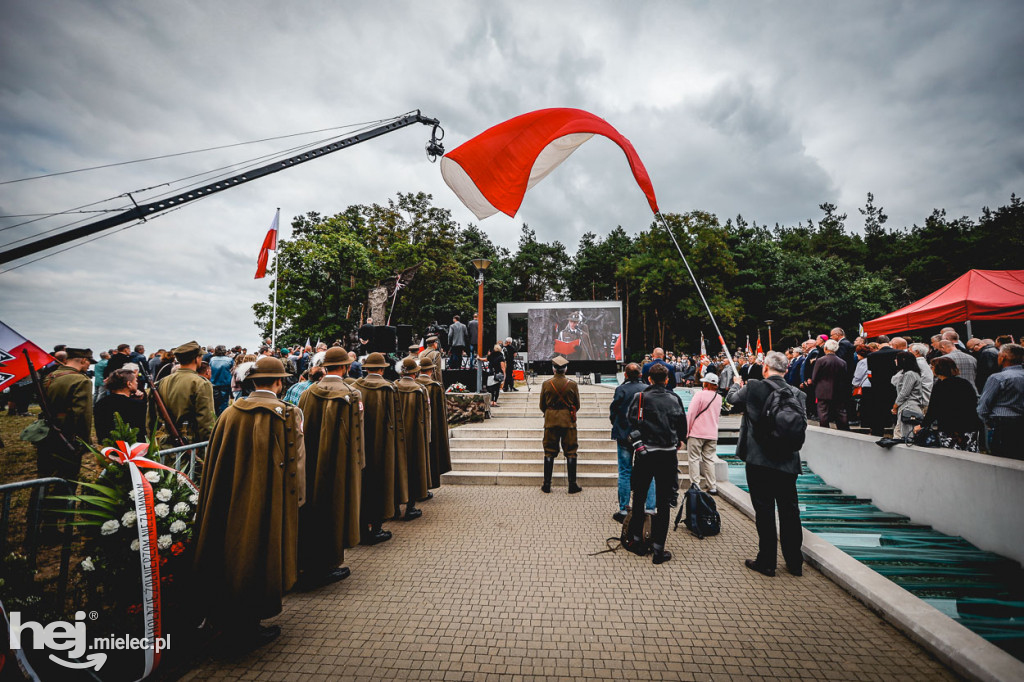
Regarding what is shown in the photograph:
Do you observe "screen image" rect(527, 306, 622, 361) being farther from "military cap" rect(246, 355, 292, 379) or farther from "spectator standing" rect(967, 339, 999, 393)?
"military cap" rect(246, 355, 292, 379)

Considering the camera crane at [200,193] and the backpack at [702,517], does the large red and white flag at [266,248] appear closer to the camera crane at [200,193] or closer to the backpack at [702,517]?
the camera crane at [200,193]

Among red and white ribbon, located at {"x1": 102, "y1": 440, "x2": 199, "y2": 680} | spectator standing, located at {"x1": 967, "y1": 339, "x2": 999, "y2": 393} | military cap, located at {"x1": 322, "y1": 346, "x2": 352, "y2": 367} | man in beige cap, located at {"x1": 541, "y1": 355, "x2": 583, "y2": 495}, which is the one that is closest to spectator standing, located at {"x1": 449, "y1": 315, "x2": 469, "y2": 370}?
man in beige cap, located at {"x1": 541, "y1": 355, "x2": 583, "y2": 495}

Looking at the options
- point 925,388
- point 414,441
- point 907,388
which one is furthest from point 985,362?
point 414,441

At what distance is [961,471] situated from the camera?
17.5ft

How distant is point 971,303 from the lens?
9.52m

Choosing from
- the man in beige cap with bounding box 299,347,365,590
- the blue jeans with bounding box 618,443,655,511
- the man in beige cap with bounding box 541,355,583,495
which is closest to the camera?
the man in beige cap with bounding box 299,347,365,590

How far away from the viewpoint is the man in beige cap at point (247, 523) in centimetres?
305

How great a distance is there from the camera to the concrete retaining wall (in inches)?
186

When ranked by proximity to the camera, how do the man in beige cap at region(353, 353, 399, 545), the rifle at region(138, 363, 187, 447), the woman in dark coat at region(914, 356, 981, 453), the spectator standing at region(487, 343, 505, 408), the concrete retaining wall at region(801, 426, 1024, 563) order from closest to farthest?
the rifle at region(138, 363, 187, 447)
the concrete retaining wall at region(801, 426, 1024, 563)
the man in beige cap at region(353, 353, 399, 545)
the woman in dark coat at region(914, 356, 981, 453)
the spectator standing at region(487, 343, 505, 408)

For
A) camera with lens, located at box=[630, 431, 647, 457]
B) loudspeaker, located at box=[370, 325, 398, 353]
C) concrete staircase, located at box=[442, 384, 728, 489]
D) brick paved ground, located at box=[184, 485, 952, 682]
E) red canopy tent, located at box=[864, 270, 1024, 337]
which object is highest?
red canopy tent, located at box=[864, 270, 1024, 337]

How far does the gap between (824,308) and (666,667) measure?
1735 inches

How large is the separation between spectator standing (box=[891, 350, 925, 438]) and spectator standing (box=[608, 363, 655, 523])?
411cm

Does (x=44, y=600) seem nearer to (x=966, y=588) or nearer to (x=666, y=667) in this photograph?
(x=666, y=667)

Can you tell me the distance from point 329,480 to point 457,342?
30.4ft
